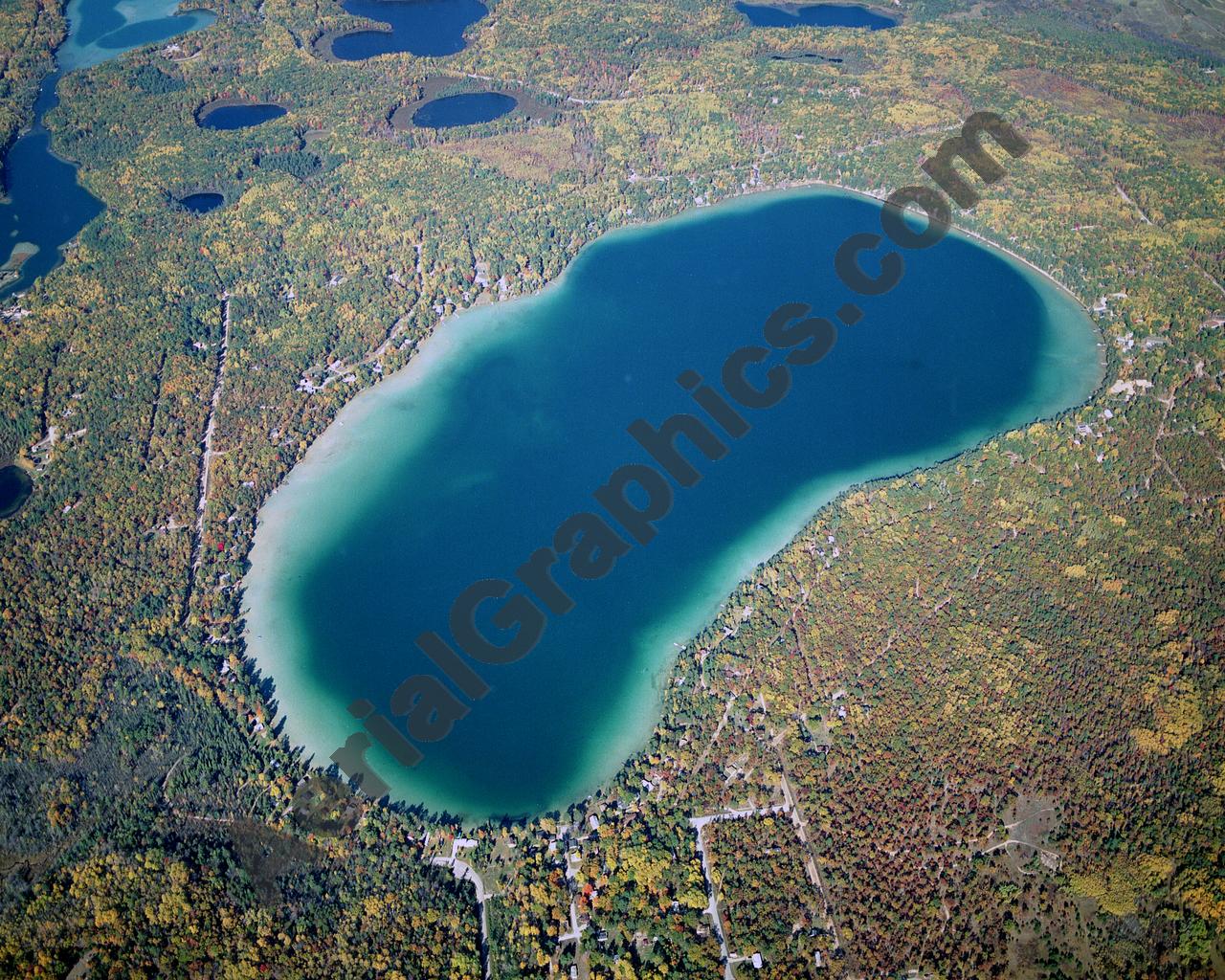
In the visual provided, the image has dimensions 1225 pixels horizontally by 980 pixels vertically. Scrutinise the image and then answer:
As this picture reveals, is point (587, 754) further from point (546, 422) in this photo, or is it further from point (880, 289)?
point (880, 289)

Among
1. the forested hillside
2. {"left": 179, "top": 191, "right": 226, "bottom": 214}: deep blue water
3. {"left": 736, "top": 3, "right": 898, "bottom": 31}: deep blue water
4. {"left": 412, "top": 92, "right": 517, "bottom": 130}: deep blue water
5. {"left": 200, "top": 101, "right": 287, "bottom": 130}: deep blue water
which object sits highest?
{"left": 736, "top": 3, "right": 898, "bottom": 31}: deep blue water

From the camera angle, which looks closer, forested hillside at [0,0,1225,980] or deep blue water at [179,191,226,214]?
forested hillside at [0,0,1225,980]

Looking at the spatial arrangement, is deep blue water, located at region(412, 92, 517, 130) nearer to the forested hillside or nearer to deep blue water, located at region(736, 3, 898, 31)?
the forested hillside

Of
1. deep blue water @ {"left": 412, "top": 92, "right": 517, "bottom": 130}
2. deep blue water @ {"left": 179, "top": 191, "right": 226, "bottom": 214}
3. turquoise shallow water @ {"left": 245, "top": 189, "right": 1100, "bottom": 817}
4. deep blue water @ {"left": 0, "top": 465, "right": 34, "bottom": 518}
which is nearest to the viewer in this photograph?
turquoise shallow water @ {"left": 245, "top": 189, "right": 1100, "bottom": 817}

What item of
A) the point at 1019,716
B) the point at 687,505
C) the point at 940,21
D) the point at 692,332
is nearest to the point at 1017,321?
the point at 692,332

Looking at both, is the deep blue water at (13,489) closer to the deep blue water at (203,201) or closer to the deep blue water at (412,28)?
the deep blue water at (203,201)

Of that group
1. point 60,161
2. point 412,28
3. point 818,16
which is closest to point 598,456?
point 60,161

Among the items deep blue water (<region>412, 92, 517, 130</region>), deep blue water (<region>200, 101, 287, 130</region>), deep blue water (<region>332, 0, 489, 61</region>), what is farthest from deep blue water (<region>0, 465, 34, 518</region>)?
deep blue water (<region>332, 0, 489, 61</region>)
